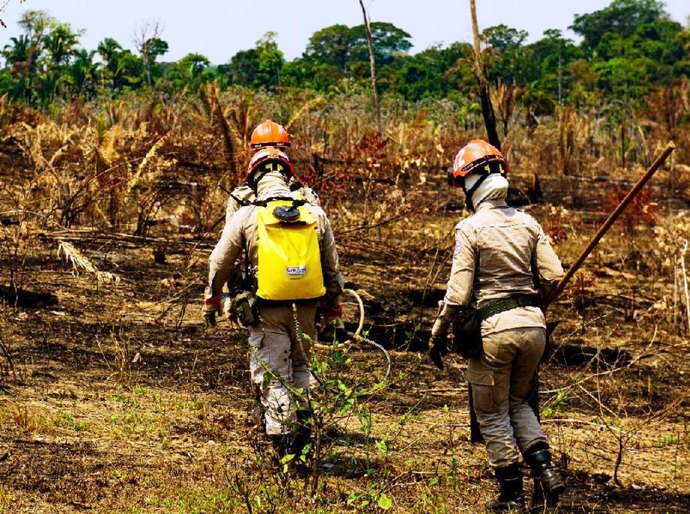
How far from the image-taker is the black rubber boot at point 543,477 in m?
5.46

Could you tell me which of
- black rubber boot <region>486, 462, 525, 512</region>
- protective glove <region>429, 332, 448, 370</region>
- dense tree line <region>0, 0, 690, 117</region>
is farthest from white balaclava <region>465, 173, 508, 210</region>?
dense tree line <region>0, 0, 690, 117</region>

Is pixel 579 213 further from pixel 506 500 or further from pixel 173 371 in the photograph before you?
pixel 506 500

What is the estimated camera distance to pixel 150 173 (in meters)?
11.8

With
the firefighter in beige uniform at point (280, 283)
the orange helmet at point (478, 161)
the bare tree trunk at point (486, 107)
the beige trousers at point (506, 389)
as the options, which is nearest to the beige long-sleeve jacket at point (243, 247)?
the firefighter in beige uniform at point (280, 283)

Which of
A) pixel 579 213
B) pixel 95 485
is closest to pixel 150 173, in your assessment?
pixel 95 485

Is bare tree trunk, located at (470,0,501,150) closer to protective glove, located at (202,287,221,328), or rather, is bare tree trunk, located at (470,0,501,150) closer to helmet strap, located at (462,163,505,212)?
helmet strap, located at (462,163,505,212)

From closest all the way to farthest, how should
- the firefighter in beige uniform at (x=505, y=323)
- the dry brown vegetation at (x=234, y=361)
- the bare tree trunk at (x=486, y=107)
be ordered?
the firefighter in beige uniform at (x=505, y=323)
the dry brown vegetation at (x=234, y=361)
the bare tree trunk at (x=486, y=107)

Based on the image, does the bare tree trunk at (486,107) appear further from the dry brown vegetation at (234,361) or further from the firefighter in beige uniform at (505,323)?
the firefighter in beige uniform at (505,323)

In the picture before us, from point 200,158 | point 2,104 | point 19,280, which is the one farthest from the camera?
point 2,104

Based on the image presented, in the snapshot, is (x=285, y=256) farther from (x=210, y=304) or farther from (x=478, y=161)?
(x=478, y=161)

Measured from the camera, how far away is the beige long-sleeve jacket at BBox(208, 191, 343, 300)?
6086 millimetres

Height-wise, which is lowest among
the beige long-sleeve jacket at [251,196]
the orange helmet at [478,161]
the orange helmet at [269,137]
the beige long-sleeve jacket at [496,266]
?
the beige long-sleeve jacket at [496,266]

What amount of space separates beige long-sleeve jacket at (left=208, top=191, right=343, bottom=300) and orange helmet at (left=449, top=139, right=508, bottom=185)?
2.70ft

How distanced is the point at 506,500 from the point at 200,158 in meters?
9.31
